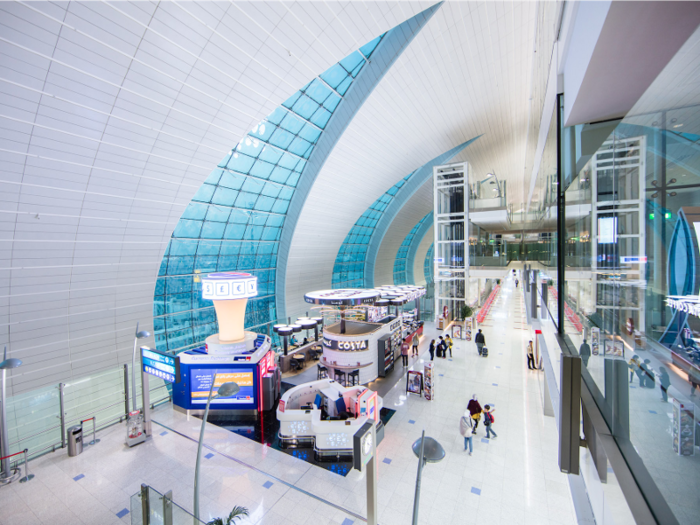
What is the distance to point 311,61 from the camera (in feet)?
47.1

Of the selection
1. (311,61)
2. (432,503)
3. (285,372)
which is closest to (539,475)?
(432,503)

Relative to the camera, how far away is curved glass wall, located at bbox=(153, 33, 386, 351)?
19.3 meters

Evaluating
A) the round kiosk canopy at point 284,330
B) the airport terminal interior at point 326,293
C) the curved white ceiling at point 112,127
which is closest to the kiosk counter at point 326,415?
the airport terminal interior at point 326,293

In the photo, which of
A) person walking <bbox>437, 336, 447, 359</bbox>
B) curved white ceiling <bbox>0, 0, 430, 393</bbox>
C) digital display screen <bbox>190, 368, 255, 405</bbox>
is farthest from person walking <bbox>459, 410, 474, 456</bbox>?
curved white ceiling <bbox>0, 0, 430, 393</bbox>

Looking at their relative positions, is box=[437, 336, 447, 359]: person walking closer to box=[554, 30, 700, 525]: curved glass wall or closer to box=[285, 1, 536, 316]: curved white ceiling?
box=[285, 1, 536, 316]: curved white ceiling

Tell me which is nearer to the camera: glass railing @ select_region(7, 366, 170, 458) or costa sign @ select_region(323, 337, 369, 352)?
glass railing @ select_region(7, 366, 170, 458)

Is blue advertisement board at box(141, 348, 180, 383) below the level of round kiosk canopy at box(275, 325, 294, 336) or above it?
above

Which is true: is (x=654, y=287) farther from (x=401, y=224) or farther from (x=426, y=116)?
(x=401, y=224)

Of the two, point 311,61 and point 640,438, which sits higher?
point 311,61

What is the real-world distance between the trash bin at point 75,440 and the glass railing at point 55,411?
776mm

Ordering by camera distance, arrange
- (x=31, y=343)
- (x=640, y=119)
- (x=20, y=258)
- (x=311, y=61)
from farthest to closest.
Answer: (x=311, y=61) → (x=31, y=343) → (x=20, y=258) → (x=640, y=119)

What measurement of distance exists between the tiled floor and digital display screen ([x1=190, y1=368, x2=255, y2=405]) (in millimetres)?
1065

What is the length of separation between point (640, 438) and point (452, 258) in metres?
26.8

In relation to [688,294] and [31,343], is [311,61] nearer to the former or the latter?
[688,294]
